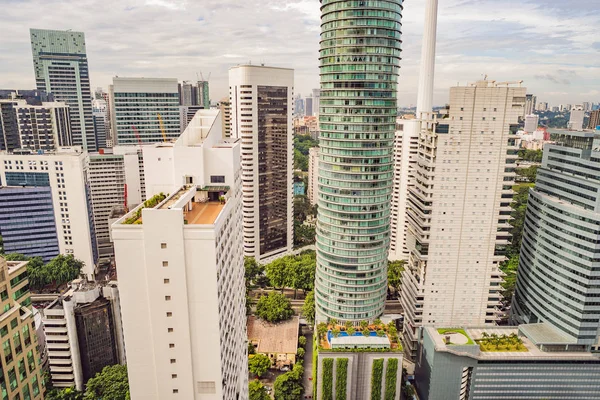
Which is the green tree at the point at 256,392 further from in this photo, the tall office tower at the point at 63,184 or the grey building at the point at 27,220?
the grey building at the point at 27,220

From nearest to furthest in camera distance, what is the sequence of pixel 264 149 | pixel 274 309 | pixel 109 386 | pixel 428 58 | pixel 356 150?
pixel 109 386 < pixel 356 150 < pixel 274 309 < pixel 264 149 < pixel 428 58

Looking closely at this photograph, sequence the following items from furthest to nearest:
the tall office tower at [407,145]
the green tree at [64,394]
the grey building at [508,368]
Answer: the tall office tower at [407,145] → the grey building at [508,368] → the green tree at [64,394]

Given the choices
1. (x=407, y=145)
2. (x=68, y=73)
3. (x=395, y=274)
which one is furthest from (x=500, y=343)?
(x=68, y=73)

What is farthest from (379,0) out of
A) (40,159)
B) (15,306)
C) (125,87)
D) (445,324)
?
(125,87)

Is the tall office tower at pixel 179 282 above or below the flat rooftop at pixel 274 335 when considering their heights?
above

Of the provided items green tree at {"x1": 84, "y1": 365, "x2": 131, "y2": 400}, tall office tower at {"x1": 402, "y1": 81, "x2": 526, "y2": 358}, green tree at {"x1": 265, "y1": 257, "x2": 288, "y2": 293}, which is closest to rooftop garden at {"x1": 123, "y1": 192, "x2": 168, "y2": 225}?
green tree at {"x1": 84, "y1": 365, "x2": 131, "y2": 400}

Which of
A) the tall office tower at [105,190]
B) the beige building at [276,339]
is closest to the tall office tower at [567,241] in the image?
the beige building at [276,339]

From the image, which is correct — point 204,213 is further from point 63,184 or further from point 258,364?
point 63,184

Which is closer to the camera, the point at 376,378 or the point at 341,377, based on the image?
the point at 376,378
